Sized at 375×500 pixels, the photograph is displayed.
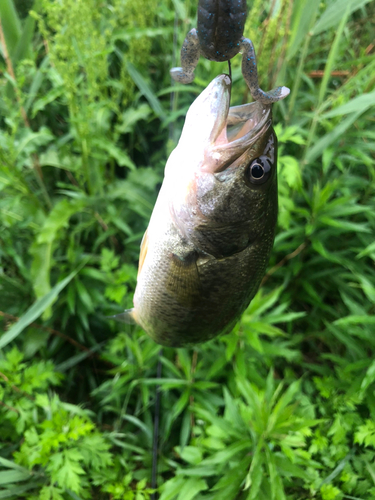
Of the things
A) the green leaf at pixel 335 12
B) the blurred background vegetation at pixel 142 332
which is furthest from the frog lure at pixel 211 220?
the green leaf at pixel 335 12

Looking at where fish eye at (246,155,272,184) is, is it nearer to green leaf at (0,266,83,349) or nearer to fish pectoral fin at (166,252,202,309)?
fish pectoral fin at (166,252,202,309)

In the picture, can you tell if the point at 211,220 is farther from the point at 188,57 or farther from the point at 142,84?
the point at 142,84

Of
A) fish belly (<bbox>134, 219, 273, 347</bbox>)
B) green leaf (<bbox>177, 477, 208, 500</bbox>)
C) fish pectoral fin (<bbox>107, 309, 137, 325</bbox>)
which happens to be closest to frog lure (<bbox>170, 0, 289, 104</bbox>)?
fish belly (<bbox>134, 219, 273, 347</bbox>)

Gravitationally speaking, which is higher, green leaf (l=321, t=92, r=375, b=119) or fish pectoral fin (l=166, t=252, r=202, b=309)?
green leaf (l=321, t=92, r=375, b=119)

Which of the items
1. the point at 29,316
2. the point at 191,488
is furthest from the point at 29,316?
the point at 191,488

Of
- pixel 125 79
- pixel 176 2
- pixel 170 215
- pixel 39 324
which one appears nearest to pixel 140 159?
pixel 125 79

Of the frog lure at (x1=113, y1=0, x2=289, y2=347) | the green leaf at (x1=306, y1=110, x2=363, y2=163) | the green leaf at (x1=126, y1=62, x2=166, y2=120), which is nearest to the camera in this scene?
the frog lure at (x1=113, y1=0, x2=289, y2=347)
